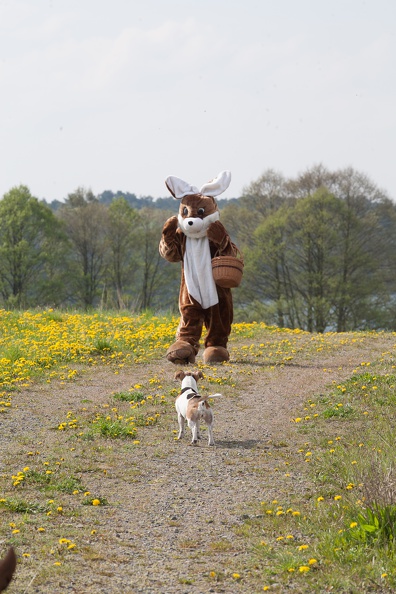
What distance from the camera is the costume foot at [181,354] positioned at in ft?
36.4

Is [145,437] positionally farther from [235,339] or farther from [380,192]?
[380,192]

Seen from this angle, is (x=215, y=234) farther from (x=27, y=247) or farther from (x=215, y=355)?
(x=27, y=247)

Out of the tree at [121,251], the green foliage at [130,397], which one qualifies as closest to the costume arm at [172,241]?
the green foliage at [130,397]

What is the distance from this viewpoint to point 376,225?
3142 cm

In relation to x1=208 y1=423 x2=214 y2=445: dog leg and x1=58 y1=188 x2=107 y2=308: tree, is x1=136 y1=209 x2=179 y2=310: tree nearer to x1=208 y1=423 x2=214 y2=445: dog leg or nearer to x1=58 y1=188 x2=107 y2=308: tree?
x1=58 y1=188 x2=107 y2=308: tree

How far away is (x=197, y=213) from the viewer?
11234 millimetres

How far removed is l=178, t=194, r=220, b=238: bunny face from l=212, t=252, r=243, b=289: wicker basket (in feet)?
1.51

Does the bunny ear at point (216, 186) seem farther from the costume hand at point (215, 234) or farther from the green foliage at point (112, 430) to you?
the green foliage at point (112, 430)

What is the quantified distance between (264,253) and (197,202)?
2134 cm

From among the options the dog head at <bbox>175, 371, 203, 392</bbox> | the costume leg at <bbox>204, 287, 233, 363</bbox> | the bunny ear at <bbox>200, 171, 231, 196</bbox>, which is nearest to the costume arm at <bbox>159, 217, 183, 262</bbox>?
the bunny ear at <bbox>200, 171, 231, 196</bbox>

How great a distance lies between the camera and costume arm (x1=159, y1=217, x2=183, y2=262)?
11.6 metres

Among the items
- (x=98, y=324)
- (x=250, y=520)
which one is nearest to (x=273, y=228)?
(x=98, y=324)

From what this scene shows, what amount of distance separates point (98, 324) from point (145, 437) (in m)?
7.16

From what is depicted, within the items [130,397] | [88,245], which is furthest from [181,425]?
[88,245]
